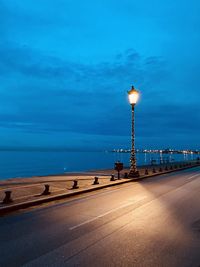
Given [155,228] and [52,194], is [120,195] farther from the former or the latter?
[155,228]

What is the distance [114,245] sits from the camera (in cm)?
665

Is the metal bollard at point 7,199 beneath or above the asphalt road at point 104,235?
above

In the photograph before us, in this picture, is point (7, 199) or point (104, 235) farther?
point (7, 199)

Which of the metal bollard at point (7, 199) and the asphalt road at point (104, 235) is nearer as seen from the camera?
the asphalt road at point (104, 235)

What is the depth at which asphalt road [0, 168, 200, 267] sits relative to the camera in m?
5.84

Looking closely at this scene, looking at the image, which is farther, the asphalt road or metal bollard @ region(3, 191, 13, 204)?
metal bollard @ region(3, 191, 13, 204)

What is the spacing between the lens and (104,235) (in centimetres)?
739

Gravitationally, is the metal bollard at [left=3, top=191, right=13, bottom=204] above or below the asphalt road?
above

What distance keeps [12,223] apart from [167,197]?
24.3 feet

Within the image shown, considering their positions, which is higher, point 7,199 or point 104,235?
point 7,199

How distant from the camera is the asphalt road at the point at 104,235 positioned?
5.84m

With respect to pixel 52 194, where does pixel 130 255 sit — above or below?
below

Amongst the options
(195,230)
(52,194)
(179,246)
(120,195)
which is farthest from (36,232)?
(120,195)

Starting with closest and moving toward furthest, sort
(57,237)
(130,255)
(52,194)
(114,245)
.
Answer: (130,255) < (114,245) < (57,237) < (52,194)
